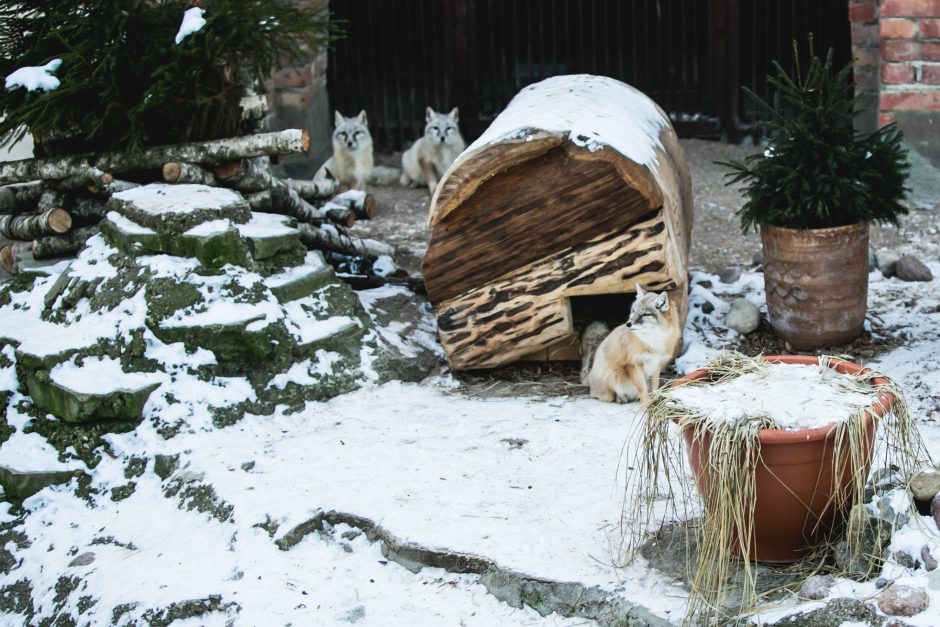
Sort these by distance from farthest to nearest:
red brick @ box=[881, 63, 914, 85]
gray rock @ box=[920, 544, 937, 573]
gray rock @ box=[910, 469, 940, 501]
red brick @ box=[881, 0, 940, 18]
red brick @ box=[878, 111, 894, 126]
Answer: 1. red brick @ box=[878, 111, 894, 126]
2. red brick @ box=[881, 63, 914, 85]
3. red brick @ box=[881, 0, 940, 18]
4. gray rock @ box=[910, 469, 940, 501]
5. gray rock @ box=[920, 544, 937, 573]

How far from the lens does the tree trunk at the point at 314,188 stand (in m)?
7.87

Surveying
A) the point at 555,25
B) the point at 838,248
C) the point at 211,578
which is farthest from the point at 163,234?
the point at 555,25

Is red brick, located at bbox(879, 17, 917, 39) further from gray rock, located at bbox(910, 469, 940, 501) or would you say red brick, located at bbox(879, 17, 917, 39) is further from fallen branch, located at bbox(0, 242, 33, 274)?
fallen branch, located at bbox(0, 242, 33, 274)

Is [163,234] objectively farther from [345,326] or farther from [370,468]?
[370,468]

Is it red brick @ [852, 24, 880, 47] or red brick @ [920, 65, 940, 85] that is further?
red brick @ [852, 24, 880, 47]

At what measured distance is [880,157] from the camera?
548 centimetres

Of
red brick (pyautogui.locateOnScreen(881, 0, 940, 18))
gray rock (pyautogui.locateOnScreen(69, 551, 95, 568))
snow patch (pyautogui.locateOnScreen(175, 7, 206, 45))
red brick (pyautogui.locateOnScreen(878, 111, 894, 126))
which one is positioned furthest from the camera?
red brick (pyautogui.locateOnScreen(878, 111, 894, 126))

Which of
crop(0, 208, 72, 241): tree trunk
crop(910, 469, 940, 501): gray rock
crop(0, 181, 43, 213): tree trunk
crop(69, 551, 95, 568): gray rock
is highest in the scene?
crop(0, 181, 43, 213): tree trunk

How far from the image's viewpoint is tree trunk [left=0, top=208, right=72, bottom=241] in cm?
650

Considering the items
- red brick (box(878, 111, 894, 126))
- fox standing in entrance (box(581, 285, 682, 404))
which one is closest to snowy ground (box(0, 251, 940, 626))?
fox standing in entrance (box(581, 285, 682, 404))

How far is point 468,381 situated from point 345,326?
2.37ft

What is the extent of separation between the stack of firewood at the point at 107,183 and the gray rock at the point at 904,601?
4393 millimetres

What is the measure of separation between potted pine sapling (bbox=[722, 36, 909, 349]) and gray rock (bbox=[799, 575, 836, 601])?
253 cm

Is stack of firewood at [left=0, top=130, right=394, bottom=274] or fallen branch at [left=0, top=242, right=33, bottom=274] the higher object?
stack of firewood at [left=0, top=130, right=394, bottom=274]
